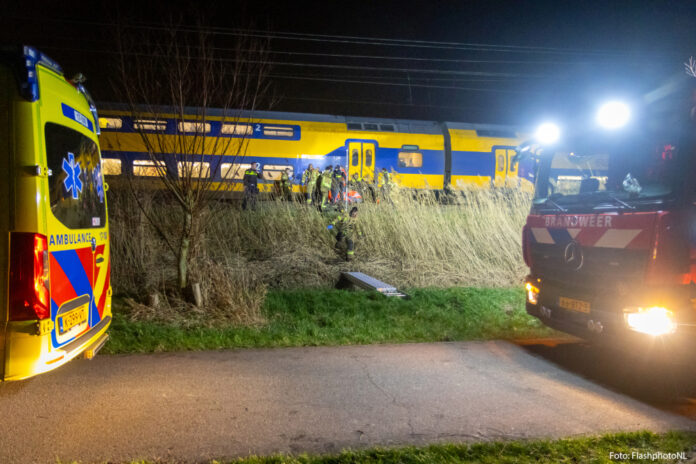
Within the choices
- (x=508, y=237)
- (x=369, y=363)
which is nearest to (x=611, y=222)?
(x=369, y=363)

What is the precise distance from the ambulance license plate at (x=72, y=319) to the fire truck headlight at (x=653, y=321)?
15.4ft

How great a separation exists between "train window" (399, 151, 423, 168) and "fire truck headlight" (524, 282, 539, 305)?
13759mm

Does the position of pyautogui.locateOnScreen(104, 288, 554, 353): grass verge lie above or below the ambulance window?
below

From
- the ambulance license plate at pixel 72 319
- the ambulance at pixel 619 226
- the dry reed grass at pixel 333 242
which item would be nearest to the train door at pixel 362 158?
the dry reed grass at pixel 333 242

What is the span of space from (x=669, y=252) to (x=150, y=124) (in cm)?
636

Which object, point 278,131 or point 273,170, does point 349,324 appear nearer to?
point 273,170

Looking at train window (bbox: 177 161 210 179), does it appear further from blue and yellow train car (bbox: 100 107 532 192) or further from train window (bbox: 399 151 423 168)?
train window (bbox: 399 151 423 168)

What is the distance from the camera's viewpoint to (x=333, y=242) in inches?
425

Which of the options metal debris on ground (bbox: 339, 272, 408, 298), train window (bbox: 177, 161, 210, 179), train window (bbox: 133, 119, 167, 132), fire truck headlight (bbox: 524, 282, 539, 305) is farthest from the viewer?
metal debris on ground (bbox: 339, 272, 408, 298)

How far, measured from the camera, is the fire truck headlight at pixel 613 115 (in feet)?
16.1

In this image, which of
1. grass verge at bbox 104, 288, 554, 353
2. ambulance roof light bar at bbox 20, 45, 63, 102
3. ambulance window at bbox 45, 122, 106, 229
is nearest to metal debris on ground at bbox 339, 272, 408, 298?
grass verge at bbox 104, 288, 554, 353

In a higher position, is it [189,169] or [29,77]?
[29,77]

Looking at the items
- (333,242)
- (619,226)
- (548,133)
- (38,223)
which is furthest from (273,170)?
(38,223)

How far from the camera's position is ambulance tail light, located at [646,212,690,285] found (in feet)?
13.4
